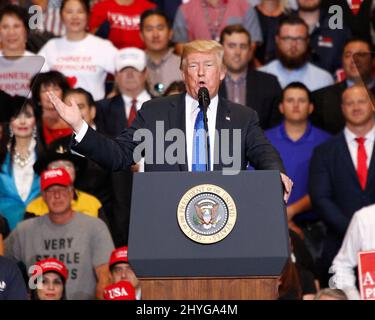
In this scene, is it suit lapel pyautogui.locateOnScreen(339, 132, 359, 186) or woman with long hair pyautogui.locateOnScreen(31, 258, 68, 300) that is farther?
suit lapel pyautogui.locateOnScreen(339, 132, 359, 186)

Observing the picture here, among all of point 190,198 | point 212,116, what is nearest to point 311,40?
point 212,116

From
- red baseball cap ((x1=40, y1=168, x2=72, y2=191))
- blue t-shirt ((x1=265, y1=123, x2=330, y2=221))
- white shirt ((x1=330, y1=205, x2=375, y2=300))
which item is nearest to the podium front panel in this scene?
white shirt ((x1=330, y1=205, x2=375, y2=300))

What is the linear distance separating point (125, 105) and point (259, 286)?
394cm

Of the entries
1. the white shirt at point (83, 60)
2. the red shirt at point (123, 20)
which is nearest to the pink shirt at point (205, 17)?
the red shirt at point (123, 20)

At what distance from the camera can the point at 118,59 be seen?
785 centimetres

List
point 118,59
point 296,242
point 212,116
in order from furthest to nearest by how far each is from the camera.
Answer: point 118,59
point 296,242
point 212,116

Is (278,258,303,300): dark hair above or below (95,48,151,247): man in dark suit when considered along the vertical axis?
below

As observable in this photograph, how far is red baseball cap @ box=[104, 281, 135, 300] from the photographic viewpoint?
5.93 meters

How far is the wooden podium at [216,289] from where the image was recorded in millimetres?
3840

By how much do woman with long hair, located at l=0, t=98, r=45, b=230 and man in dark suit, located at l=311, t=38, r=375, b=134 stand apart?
196 cm

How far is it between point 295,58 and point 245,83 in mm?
530

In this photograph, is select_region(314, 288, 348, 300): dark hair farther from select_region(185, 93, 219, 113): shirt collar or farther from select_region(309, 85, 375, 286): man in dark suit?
select_region(185, 93, 219, 113): shirt collar

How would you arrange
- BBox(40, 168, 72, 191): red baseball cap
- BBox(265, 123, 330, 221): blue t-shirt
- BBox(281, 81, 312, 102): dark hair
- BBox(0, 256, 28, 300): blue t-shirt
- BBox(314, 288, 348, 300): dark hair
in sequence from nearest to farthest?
BBox(0, 256, 28, 300): blue t-shirt
BBox(314, 288, 348, 300): dark hair
BBox(40, 168, 72, 191): red baseball cap
BBox(265, 123, 330, 221): blue t-shirt
BBox(281, 81, 312, 102): dark hair
